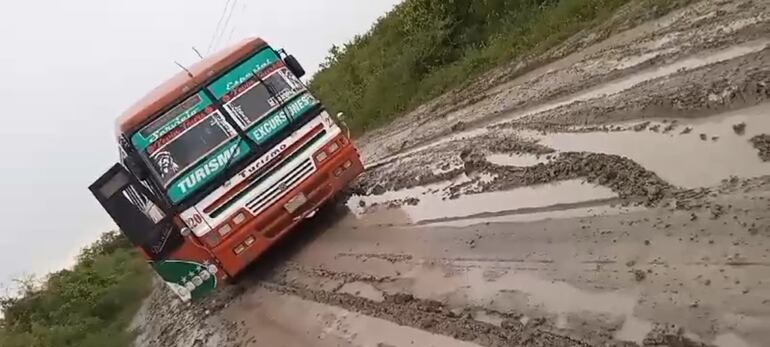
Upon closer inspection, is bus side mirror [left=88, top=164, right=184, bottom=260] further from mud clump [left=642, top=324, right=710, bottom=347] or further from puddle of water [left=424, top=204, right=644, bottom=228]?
Result: mud clump [left=642, top=324, right=710, bottom=347]

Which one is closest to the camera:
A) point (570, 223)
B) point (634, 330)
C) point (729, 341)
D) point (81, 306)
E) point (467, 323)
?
point (729, 341)

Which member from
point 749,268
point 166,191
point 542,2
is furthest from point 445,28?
point 749,268

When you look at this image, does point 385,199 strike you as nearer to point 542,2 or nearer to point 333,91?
point 542,2

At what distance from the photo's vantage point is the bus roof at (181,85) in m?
10.6

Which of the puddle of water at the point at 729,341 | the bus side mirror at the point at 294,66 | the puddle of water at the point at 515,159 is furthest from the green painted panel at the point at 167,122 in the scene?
the puddle of water at the point at 729,341

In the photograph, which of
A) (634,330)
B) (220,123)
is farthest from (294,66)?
(634,330)

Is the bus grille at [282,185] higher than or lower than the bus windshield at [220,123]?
lower

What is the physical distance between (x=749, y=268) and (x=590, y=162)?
8.94 ft

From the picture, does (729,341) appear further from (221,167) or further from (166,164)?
(166,164)

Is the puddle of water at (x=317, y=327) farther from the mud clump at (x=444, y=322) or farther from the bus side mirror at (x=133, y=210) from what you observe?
the bus side mirror at (x=133, y=210)

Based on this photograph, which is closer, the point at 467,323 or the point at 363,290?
the point at 467,323

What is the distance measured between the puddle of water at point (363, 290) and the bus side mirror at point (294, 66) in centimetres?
331

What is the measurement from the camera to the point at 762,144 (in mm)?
6355

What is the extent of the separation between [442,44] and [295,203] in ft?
23.6
